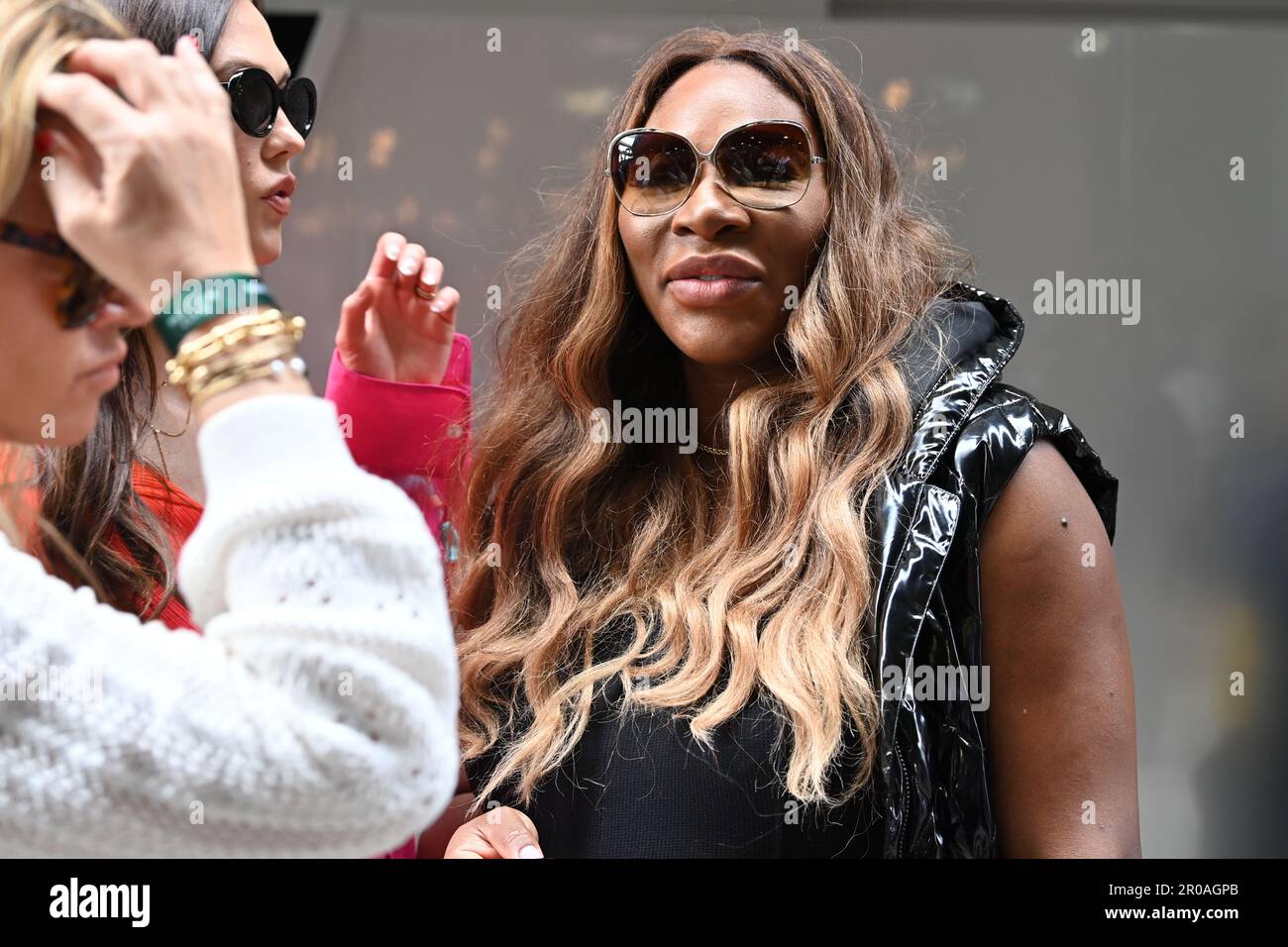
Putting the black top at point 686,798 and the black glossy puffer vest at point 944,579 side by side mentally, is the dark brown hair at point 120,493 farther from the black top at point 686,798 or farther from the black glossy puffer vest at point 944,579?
the black glossy puffer vest at point 944,579

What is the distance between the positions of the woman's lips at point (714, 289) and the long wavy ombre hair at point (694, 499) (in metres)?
0.09

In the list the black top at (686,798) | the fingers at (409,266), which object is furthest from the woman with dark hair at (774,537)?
the fingers at (409,266)

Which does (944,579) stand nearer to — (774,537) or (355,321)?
(774,537)

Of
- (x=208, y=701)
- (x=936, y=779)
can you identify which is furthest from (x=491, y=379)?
(x=208, y=701)

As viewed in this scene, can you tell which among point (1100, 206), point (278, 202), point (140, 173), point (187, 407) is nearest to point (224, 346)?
point (140, 173)

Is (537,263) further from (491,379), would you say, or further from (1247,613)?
(1247,613)

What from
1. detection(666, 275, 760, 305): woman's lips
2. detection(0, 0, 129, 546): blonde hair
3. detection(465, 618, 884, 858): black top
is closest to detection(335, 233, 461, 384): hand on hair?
detection(666, 275, 760, 305): woman's lips

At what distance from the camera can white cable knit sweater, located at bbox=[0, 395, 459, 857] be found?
2.83 ft

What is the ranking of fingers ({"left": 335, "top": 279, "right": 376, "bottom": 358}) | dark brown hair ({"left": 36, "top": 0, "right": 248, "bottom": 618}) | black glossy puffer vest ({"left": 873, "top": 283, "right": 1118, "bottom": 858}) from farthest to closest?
1. fingers ({"left": 335, "top": 279, "right": 376, "bottom": 358})
2. dark brown hair ({"left": 36, "top": 0, "right": 248, "bottom": 618})
3. black glossy puffer vest ({"left": 873, "top": 283, "right": 1118, "bottom": 858})

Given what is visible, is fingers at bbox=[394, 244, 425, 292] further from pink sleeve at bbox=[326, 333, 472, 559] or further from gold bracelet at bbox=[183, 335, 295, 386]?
gold bracelet at bbox=[183, 335, 295, 386]

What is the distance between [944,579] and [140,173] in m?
1.10

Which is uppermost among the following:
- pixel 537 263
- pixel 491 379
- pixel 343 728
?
pixel 537 263

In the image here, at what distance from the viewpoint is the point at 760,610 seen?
1740 mm

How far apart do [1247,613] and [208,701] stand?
335 cm
